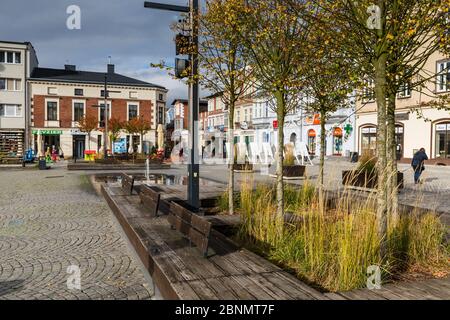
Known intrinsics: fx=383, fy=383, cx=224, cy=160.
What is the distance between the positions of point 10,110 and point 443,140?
44387mm

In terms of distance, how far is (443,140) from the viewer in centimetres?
2681

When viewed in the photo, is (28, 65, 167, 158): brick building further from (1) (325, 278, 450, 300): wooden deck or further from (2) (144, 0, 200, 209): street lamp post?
(1) (325, 278, 450, 300): wooden deck

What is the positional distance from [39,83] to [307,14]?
47.7 m

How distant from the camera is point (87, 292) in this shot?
4176 mm

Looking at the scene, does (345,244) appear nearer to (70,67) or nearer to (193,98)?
(193,98)

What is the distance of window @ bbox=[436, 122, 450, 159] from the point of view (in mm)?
26380

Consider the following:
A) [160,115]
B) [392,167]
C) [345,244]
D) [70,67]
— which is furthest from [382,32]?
[70,67]

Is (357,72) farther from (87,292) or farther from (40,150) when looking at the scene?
(40,150)

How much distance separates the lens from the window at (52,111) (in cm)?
4666

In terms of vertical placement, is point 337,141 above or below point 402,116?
below

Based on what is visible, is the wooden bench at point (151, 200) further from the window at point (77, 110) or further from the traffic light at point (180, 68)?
the window at point (77, 110)

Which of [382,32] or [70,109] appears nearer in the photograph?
[382,32]

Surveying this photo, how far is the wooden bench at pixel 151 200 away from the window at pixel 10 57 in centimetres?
4443
